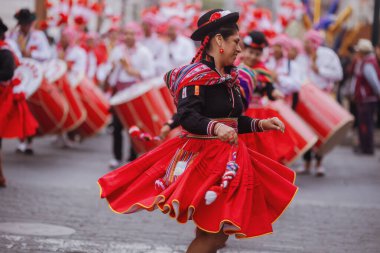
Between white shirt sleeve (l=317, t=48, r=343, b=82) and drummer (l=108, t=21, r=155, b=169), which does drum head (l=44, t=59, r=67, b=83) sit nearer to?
drummer (l=108, t=21, r=155, b=169)

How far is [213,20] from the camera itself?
5336mm

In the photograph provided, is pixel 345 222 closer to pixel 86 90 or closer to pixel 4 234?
pixel 4 234

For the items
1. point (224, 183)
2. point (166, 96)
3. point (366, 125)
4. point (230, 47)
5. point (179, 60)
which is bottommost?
point (366, 125)

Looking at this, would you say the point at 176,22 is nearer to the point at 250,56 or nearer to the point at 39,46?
the point at 39,46

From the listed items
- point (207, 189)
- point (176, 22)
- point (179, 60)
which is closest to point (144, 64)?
point (179, 60)

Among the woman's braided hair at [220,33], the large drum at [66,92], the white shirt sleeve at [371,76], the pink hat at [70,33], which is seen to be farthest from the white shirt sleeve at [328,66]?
the woman's braided hair at [220,33]

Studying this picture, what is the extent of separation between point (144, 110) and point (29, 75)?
1585 mm

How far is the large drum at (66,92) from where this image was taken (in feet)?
45.2

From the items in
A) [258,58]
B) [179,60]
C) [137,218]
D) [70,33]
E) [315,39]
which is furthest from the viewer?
[179,60]

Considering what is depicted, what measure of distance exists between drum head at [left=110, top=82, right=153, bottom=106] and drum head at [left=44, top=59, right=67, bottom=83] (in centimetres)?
155

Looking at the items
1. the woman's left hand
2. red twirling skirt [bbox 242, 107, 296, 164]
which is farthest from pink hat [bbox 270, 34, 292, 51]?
the woman's left hand

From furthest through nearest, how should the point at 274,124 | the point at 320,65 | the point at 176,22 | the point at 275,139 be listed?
1. the point at 176,22
2. the point at 320,65
3. the point at 275,139
4. the point at 274,124

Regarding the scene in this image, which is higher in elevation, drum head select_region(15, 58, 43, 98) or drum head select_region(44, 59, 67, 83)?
drum head select_region(15, 58, 43, 98)

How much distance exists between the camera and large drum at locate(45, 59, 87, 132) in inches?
542
